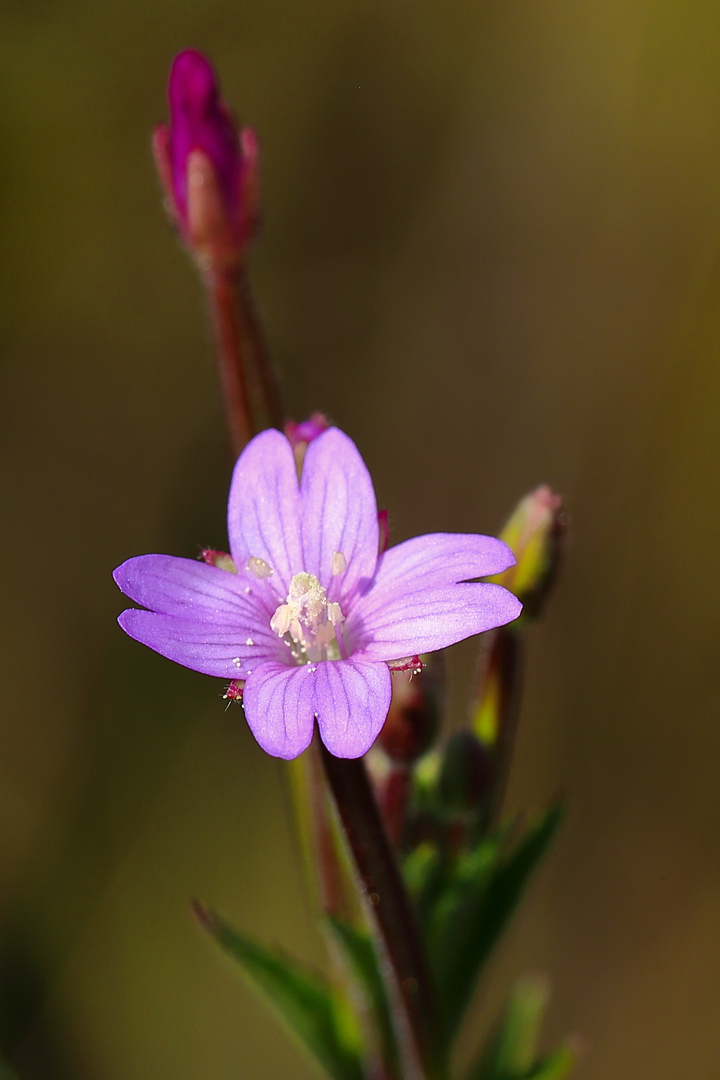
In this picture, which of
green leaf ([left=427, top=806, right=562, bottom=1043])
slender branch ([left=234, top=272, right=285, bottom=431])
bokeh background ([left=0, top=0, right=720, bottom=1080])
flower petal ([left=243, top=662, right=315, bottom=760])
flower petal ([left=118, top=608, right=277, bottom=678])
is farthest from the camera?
bokeh background ([left=0, top=0, right=720, bottom=1080])

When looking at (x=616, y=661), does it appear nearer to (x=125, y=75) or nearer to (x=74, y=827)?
(x=74, y=827)

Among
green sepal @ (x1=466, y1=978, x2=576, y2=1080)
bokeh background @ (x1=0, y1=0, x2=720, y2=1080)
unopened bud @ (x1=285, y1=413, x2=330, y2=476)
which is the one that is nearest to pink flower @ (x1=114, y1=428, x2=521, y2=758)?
unopened bud @ (x1=285, y1=413, x2=330, y2=476)

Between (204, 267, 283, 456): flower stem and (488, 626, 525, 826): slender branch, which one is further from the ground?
(204, 267, 283, 456): flower stem

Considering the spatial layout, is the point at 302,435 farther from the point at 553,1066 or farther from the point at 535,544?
the point at 553,1066

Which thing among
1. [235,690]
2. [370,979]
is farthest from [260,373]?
[370,979]

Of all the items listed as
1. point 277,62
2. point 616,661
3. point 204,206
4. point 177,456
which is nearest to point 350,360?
point 177,456

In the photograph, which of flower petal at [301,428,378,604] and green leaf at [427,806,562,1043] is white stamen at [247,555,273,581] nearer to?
flower petal at [301,428,378,604]
